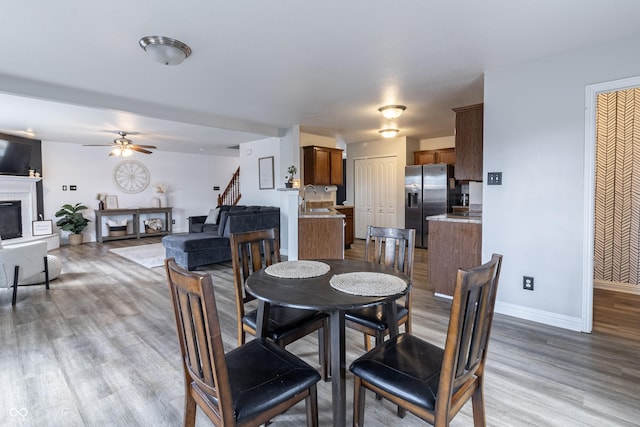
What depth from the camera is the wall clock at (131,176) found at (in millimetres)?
8172

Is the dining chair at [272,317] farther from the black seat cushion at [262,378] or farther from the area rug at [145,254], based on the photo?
the area rug at [145,254]

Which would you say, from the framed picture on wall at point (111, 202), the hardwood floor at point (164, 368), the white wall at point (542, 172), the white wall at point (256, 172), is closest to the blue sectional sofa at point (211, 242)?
the white wall at point (256, 172)

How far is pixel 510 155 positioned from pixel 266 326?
2.74 m

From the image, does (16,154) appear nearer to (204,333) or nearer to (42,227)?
(42,227)

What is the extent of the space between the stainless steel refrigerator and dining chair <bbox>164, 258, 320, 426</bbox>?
5.72 meters

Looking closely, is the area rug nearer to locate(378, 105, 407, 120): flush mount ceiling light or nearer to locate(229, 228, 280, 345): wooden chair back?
locate(229, 228, 280, 345): wooden chair back

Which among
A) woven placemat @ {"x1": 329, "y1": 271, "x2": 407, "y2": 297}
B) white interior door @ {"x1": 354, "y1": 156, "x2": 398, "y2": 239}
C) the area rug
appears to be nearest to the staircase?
the area rug

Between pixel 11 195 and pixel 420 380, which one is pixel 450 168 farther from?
pixel 11 195

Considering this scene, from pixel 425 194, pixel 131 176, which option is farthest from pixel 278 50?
pixel 131 176

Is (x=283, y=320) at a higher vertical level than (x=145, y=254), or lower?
higher

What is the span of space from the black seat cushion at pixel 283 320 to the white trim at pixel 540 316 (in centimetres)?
214

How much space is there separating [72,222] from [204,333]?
26.2 ft

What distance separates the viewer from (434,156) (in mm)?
7098

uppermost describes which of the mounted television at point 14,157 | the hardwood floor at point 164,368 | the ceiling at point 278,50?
the ceiling at point 278,50
